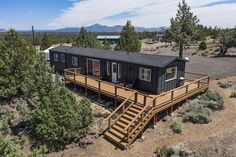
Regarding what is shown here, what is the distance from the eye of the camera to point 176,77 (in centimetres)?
1831

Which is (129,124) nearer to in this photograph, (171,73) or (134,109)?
(134,109)

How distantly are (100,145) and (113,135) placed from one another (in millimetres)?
944

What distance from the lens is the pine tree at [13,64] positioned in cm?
1994

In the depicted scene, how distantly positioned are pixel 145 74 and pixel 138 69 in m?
0.73

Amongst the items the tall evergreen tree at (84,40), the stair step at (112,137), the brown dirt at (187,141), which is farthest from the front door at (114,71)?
the tall evergreen tree at (84,40)

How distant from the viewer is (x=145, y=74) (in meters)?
17.5

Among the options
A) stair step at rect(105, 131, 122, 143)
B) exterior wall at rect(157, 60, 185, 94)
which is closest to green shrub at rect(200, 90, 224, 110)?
exterior wall at rect(157, 60, 185, 94)

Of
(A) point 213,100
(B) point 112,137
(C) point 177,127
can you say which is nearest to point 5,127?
(B) point 112,137

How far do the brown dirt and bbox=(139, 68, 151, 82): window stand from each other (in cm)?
338

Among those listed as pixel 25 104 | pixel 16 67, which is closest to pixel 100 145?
pixel 25 104

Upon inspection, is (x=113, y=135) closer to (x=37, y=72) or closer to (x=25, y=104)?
(x=37, y=72)

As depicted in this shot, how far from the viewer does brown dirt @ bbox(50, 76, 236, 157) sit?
1269 cm

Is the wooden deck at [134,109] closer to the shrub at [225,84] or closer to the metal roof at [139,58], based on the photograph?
the metal roof at [139,58]

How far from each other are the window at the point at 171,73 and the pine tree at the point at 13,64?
1064cm
